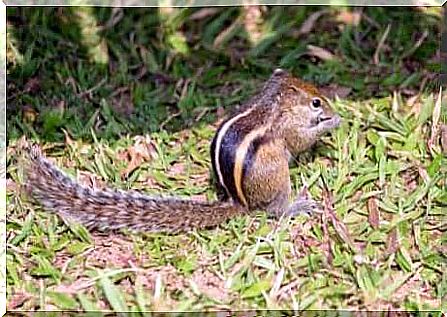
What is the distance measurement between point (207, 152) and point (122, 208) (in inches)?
15.2

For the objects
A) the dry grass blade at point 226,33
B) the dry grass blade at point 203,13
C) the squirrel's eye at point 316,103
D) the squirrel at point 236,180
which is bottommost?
the squirrel at point 236,180

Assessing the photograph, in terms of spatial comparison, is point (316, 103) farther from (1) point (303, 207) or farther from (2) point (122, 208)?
(2) point (122, 208)

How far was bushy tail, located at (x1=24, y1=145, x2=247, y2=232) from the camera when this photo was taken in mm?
2602

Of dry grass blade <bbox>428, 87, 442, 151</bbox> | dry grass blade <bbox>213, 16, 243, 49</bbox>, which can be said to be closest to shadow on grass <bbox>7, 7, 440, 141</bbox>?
dry grass blade <bbox>213, 16, 243, 49</bbox>

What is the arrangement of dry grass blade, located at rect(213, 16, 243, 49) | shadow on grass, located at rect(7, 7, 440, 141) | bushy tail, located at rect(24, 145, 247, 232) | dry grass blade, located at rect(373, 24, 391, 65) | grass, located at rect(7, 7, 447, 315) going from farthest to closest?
1. dry grass blade, located at rect(213, 16, 243, 49)
2. dry grass blade, located at rect(373, 24, 391, 65)
3. shadow on grass, located at rect(7, 7, 440, 141)
4. bushy tail, located at rect(24, 145, 247, 232)
5. grass, located at rect(7, 7, 447, 315)

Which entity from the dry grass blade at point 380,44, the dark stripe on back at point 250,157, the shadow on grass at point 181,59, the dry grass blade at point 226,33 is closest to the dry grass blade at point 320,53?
the shadow on grass at point 181,59

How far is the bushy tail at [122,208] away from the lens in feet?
8.54

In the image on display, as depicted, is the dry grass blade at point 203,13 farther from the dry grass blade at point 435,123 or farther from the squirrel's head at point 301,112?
the squirrel's head at point 301,112

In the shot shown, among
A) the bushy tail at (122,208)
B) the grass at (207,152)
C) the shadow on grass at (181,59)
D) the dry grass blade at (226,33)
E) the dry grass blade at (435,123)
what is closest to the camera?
the grass at (207,152)

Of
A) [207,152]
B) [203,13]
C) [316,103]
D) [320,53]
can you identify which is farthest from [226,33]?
[316,103]

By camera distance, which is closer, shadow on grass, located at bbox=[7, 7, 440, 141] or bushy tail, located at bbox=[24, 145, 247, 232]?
bushy tail, located at bbox=[24, 145, 247, 232]

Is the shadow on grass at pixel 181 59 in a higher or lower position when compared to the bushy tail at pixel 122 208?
higher

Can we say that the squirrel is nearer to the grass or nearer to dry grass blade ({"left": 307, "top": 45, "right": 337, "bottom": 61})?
the grass

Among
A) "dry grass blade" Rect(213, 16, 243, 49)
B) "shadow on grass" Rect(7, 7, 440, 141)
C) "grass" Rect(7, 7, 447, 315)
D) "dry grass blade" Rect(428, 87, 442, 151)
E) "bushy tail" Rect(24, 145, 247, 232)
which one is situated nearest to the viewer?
"grass" Rect(7, 7, 447, 315)
